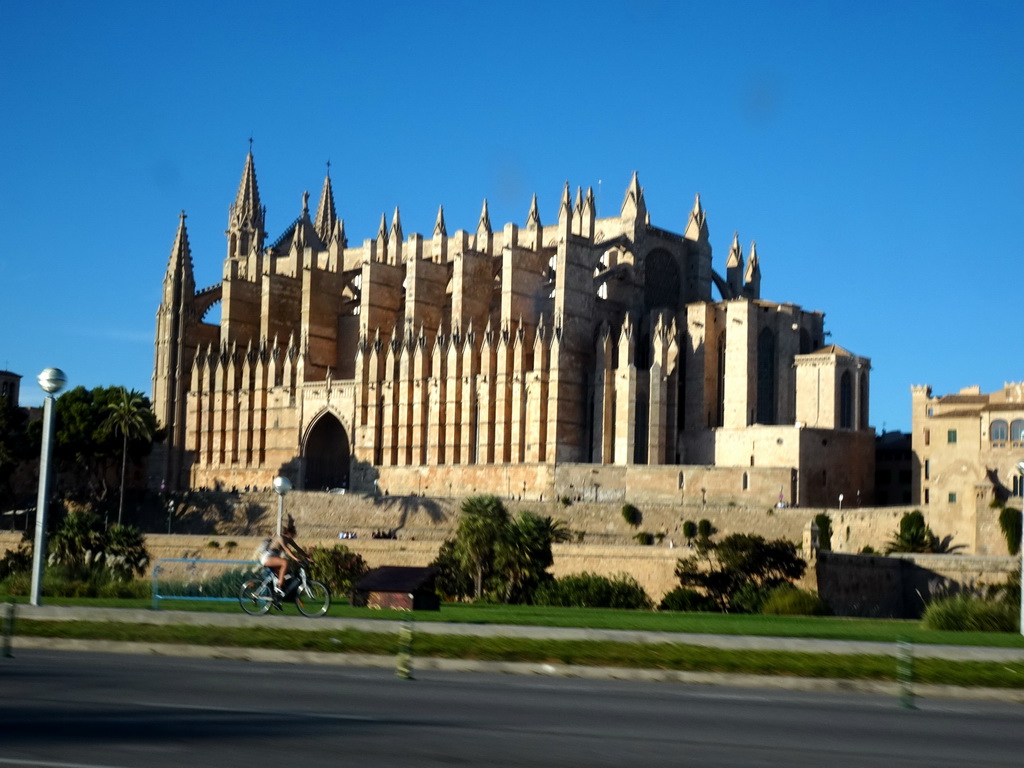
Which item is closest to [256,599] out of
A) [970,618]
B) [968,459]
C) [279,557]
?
[279,557]

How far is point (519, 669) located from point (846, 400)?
44428mm

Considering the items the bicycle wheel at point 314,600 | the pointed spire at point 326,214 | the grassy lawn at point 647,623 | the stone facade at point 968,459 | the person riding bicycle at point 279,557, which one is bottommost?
the grassy lawn at point 647,623

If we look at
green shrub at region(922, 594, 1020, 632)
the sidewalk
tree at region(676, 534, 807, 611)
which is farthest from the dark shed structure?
tree at region(676, 534, 807, 611)

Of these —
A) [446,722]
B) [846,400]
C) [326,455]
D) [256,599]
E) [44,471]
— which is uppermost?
[846,400]

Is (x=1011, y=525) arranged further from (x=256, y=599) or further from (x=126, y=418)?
(x=126, y=418)

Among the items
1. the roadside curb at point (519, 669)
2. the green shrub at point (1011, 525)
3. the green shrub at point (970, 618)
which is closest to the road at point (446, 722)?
the roadside curb at point (519, 669)

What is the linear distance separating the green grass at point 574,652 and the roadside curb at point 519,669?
10 cm

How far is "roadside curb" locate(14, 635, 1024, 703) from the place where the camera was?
12.3 meters

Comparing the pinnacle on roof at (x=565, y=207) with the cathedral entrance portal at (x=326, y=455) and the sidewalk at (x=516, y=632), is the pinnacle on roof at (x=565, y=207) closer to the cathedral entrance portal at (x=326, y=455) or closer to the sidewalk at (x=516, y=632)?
the cathedral entrance portal at (x=326, y=455)

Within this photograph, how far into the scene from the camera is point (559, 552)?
38031 mm

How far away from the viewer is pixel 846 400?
5584cm

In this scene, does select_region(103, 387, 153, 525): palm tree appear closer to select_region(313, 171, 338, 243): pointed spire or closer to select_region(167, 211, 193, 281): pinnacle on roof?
select_region(167, 211, 193, 281): pinnacle on roof

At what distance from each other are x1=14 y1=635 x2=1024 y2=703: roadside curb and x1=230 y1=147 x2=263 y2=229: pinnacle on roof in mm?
69257

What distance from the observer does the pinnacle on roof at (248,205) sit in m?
82.6
